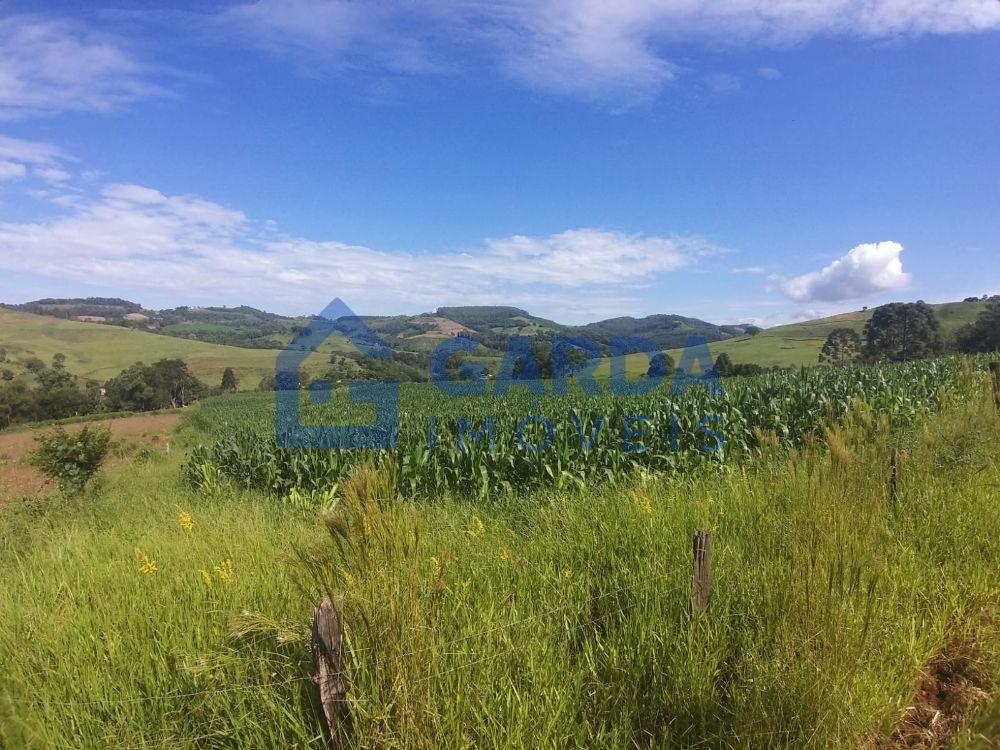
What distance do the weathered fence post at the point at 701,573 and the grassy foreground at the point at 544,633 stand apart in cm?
8

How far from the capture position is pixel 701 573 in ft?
9.07

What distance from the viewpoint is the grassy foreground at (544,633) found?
7.17 ft

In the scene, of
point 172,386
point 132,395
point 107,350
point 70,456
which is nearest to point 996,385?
point 70,456

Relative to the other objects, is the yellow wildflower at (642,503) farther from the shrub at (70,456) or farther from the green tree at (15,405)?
the green tree at (15,405)

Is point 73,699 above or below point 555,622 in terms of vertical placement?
below

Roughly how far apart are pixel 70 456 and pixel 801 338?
4076 inches

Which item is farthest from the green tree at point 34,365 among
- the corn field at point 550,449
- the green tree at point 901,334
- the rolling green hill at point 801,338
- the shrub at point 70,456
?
the green tree at point 901,334

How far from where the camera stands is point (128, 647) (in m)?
2.98

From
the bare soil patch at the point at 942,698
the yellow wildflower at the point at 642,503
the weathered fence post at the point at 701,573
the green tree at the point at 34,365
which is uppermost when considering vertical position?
the weathered fence post at the point at 701,573

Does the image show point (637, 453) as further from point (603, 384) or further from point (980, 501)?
point (603, 384)

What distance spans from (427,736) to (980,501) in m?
5.04

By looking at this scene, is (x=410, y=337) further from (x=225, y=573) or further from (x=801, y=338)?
(x=225, y=573)

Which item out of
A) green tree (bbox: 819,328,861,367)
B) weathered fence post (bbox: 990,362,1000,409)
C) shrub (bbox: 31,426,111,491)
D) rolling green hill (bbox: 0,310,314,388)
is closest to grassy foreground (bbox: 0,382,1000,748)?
weathered fence post (bbox: 990,362,1000,409)

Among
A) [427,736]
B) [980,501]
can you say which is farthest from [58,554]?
[980,501]
